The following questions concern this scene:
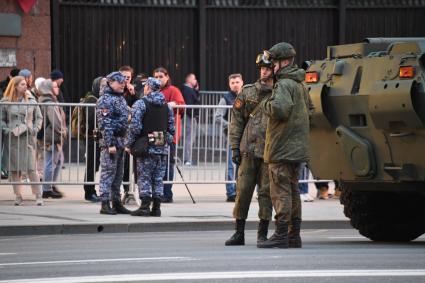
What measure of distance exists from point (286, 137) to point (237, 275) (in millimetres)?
2693

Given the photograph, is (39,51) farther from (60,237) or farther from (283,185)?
(283,185)

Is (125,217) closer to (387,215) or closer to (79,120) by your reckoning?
(79,120)

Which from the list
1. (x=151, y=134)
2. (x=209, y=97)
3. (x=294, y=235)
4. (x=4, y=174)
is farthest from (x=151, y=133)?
(x=209, y=97)

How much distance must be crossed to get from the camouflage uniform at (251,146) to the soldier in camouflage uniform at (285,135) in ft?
1.07

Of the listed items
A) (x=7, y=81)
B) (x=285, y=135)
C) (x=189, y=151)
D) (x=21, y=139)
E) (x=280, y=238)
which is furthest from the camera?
(x=7, y=81)

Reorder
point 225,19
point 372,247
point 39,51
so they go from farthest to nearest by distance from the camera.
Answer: point 225,19
point 39,51
point 372,247

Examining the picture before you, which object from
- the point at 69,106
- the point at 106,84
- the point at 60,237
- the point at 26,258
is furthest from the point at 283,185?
the point at 69,106

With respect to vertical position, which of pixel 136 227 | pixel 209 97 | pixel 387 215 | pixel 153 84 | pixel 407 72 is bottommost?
pixel 136 227

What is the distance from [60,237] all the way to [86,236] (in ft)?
0.98

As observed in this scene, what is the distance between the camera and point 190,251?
13.0 meters

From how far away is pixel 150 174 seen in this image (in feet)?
56.0

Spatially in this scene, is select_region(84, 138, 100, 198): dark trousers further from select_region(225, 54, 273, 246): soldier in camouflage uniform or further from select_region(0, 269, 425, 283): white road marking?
select_region(0, 269, 425, 283): white road marking

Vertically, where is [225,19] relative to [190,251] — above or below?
above

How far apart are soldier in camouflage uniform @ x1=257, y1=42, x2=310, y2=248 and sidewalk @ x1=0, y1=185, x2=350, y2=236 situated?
3468 mm
